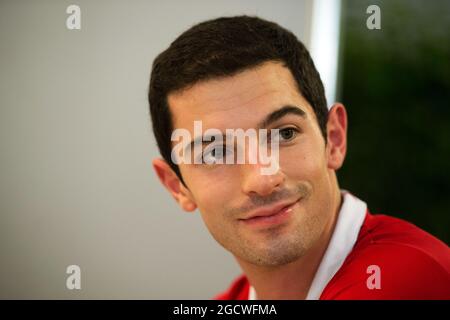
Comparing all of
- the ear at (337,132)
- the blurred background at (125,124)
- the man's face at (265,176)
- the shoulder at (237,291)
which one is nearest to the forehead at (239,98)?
the man's face at (265,176)

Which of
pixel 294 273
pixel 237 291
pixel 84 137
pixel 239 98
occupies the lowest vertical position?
pixel 237 291

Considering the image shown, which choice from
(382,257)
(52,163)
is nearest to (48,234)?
(52,163)

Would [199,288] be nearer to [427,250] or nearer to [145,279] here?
[145,279]

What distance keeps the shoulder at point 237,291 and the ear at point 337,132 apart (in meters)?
0.52

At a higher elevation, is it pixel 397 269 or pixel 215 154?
pixel 215 154

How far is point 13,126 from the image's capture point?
1361 mm

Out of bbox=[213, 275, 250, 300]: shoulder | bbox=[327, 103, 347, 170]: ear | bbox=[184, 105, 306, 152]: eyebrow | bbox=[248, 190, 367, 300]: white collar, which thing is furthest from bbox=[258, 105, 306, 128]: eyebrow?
bbox=[213, 275, 250, 300]: shoulder

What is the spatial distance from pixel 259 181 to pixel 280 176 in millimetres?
45

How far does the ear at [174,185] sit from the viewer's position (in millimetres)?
1252

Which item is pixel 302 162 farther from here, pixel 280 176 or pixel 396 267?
pixel 396 267

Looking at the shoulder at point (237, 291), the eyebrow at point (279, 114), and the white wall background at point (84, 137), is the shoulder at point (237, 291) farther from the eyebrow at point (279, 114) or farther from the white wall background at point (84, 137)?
the eyebrow at point (279, 114)

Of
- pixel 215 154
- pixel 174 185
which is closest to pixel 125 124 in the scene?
pixel 174 185

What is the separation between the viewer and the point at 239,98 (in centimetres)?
108
